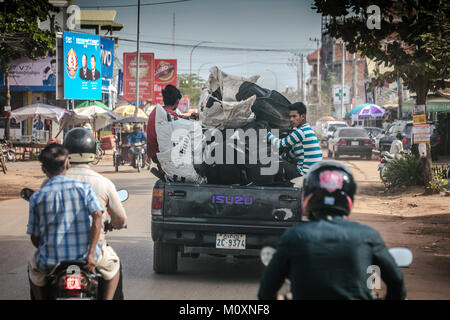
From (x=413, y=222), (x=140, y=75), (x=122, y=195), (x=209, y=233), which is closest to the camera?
(x=122, y=195)

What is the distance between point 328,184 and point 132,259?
603cm

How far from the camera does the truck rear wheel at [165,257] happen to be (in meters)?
7.55

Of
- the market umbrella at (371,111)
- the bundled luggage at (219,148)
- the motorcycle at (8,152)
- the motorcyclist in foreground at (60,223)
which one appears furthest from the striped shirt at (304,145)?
the market umbrella at (371,111)

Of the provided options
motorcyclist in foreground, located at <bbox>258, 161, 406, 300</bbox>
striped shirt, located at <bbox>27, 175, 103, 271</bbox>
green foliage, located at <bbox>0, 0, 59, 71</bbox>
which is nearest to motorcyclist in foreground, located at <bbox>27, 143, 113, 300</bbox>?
striped shirt, located at <bbox>27, 175, 103, 271</bbox>

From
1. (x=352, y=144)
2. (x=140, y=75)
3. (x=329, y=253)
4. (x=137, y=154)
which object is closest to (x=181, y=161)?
(x=329, y=253)

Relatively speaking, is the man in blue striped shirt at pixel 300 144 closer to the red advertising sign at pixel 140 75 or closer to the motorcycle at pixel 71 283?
the motorcycle at pixel 71 283

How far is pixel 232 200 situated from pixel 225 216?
0.65 ft

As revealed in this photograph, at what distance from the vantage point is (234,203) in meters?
7.20

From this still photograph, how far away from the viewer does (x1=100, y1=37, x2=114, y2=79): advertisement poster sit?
38.2 metres

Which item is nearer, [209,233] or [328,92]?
[209,233]

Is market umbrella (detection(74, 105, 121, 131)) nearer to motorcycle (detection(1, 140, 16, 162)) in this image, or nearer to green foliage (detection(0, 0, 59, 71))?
motorcycle (detection(1, 140, 16, 162))

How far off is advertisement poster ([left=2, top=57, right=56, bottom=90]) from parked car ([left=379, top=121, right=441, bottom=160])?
20.9m

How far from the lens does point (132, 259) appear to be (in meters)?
8.65

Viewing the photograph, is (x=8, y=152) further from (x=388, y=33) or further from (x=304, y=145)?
(x=304, y=145)
